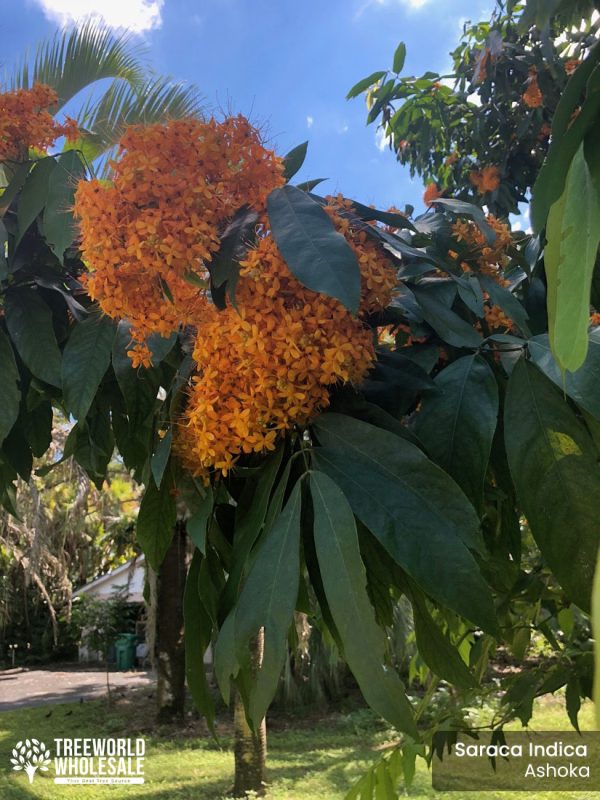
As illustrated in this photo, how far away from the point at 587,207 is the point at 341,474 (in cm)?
48

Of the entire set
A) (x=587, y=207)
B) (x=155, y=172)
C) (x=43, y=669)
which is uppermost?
(x=155, y=172)

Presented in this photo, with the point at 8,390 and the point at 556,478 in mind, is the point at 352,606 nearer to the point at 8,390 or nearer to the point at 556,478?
the point at 556,478

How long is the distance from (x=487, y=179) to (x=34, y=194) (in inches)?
95.9

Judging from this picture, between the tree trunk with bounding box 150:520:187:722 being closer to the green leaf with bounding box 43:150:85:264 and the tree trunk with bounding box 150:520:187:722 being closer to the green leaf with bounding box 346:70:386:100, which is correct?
the green leaf with bounding box 346:70:386:100

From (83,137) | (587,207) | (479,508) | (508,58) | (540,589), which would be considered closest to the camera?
(587,207)

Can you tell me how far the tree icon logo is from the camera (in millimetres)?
6352

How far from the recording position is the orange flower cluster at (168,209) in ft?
2.85

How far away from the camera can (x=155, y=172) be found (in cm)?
87

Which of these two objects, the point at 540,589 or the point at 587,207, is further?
the point at 540,589

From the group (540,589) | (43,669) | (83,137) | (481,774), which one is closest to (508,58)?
(83,137)

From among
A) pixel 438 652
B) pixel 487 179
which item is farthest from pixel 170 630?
pixel 438 652

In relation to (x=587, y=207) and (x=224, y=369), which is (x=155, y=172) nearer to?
(x=224, y=369)

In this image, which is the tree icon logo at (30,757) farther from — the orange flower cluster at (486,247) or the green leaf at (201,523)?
the orange flower cluster at (486,247)

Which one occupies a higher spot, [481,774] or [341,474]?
[341,474]
